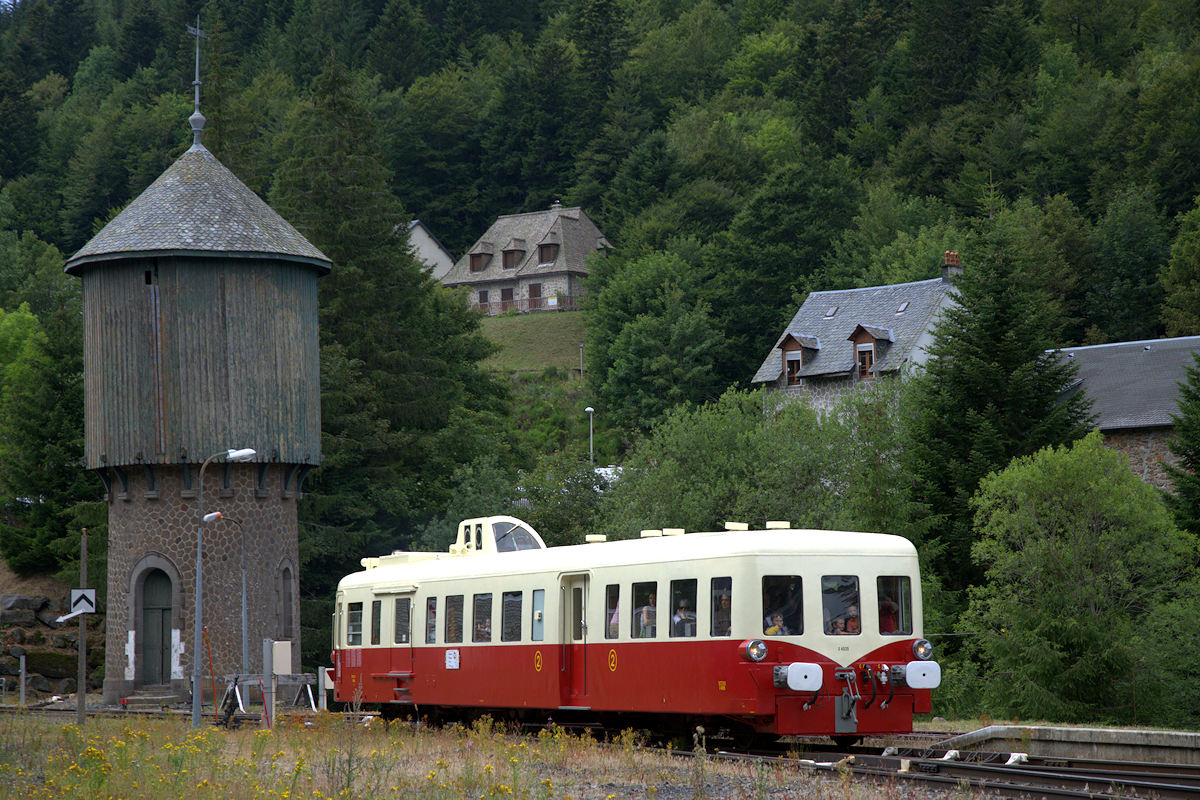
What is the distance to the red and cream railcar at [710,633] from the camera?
1866cm

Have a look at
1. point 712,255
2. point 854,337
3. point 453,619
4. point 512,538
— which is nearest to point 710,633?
point 512,538

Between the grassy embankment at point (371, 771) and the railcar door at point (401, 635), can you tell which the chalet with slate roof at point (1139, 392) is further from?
the grassy embankment at point (371, 771)

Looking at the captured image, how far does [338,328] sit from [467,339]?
38.3 feet

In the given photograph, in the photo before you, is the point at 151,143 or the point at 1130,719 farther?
the point at 151,143

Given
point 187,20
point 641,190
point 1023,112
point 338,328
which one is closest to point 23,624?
point 338,328

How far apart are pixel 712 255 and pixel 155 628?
160 feet

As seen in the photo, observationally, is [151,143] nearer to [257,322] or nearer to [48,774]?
[257,322]

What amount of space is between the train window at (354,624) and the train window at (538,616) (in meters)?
6.72

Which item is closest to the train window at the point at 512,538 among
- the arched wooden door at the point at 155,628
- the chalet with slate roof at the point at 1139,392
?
the arched wooden door at the point at 155,628

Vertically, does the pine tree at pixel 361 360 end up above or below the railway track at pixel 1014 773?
above

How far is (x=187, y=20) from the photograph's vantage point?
14288 centimetres

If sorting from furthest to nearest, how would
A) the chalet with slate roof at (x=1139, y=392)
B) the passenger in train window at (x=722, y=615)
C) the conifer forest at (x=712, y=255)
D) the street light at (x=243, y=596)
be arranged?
the chalet with slate roof at (x=1139, y=392) → the street light at (x=243, y=596) → the conifer forest at (x=712, y=255) → the passenger in train window at (x=722, y=615)

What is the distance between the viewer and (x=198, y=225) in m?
38.1

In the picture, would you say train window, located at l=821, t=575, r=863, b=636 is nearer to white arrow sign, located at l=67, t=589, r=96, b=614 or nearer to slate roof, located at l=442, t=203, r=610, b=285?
white arrow sign, located at l=67, t=589, r=96, b=614
